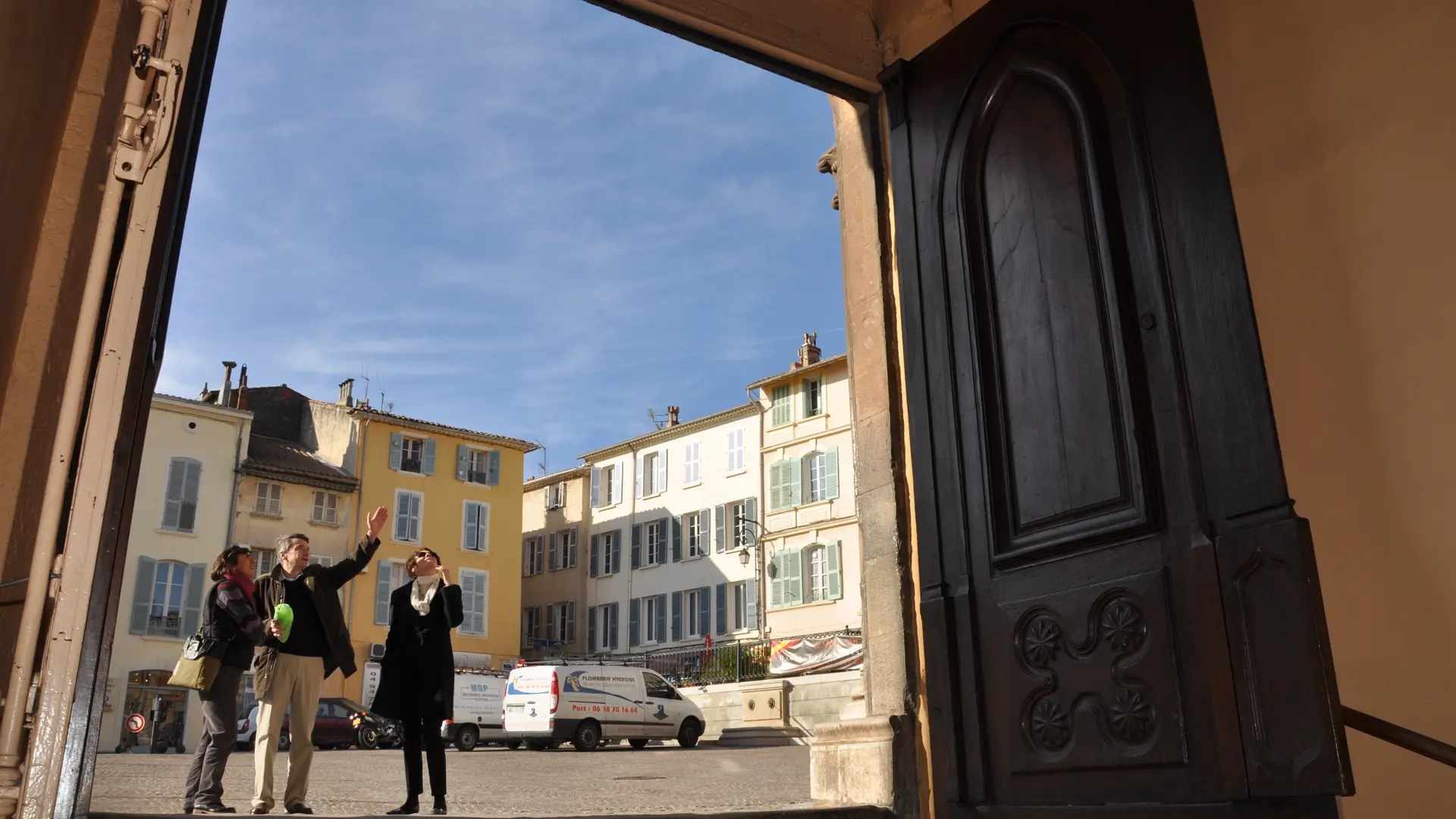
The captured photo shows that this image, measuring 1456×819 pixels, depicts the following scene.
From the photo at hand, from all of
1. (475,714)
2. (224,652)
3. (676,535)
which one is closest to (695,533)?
(676,535)

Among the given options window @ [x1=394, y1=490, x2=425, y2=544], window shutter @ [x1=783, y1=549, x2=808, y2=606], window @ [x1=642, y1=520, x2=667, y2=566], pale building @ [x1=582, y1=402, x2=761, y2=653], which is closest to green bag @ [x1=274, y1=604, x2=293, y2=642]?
window shutter @ [x1=783, y1=549, x2=808, y2=606]

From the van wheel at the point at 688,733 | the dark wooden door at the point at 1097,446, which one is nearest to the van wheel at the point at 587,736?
the van wheel at the point at 688,733

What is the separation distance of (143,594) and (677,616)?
1496 cm

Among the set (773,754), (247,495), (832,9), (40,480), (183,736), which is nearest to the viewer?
(40,480)

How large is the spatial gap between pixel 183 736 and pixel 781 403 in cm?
1767

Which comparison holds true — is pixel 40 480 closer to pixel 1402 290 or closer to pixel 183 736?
pixel 1402 290

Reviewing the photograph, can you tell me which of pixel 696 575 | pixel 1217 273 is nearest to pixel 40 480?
pixel 1217 273

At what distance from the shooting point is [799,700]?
24.7 meters

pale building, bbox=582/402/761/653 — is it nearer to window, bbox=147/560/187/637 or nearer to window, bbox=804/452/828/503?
window, bbox=804/452/828/503

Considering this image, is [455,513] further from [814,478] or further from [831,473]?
[831,473]

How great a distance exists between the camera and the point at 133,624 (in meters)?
27.1

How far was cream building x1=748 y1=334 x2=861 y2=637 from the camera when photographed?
99.5ft

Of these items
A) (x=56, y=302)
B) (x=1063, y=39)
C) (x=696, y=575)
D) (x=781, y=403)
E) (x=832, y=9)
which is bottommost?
(x=56, y=302)

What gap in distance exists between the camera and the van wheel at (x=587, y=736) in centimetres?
1995
